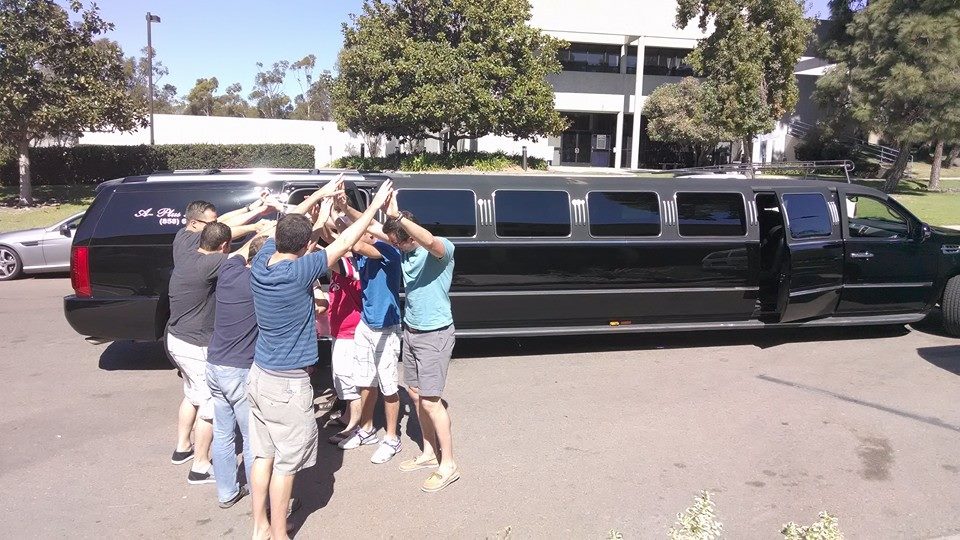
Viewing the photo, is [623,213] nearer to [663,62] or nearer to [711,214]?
[711,214]

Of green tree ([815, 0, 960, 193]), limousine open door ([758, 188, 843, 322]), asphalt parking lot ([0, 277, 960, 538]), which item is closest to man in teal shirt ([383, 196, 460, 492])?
asphalt parking lot ([0, 277, 960, 538])

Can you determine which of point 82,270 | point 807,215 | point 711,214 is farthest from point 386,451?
point 807,215

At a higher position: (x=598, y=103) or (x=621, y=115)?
(x=598, y=103)

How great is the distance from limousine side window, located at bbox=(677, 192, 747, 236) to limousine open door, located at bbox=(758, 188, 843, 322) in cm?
46

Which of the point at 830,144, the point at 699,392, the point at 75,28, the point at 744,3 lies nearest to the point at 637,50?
the point at 830,144

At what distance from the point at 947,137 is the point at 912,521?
22.0 m

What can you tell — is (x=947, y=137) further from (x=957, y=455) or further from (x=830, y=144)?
(x=957, y=455)

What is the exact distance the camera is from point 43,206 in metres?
19.8

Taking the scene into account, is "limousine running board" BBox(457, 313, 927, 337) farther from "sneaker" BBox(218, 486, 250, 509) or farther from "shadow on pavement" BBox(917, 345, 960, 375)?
"sneaker" BBox(218, 486, 250, 509)

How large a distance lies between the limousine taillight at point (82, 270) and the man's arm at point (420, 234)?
355 centimetres

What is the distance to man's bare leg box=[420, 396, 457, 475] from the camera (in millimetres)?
4180

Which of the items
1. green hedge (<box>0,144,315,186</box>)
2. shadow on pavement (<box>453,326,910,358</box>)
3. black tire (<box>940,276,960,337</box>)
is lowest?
shadow on pavement (<box>453,326,910,358</box>)

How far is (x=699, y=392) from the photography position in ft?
19.9

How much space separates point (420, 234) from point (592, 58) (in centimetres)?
3488
